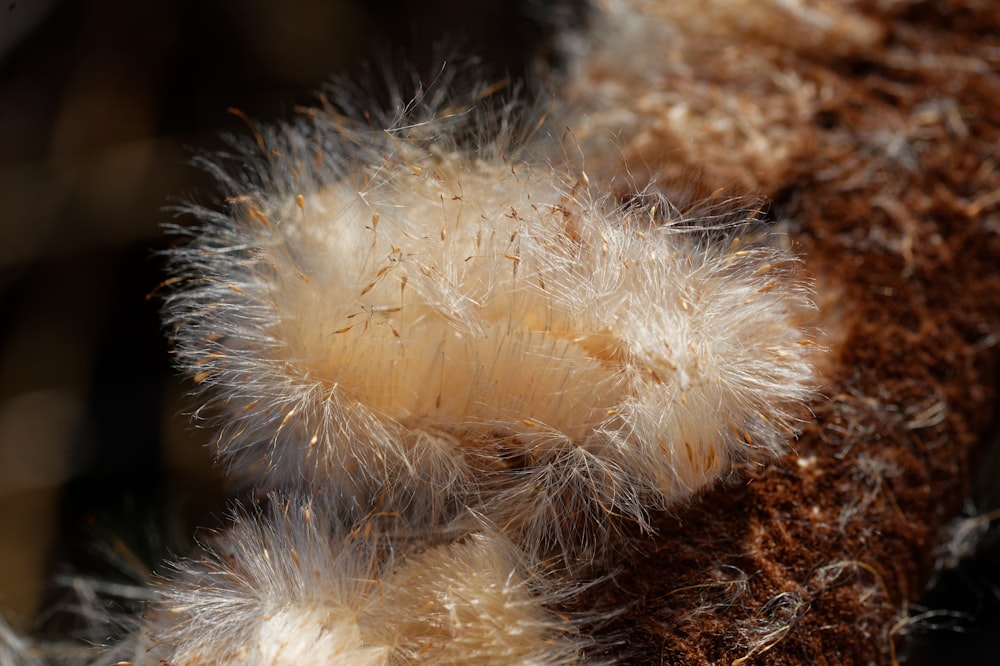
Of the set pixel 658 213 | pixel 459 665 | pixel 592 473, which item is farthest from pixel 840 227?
pixel 459 665

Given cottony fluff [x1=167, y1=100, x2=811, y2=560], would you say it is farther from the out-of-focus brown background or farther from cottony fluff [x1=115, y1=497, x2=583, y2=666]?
the out-of-focus brown background

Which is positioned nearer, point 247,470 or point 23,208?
point 247,470

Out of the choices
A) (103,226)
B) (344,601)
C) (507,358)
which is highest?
(103,226)

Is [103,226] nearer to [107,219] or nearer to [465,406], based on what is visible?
[107,219]

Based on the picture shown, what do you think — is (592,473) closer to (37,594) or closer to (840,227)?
(840,227)

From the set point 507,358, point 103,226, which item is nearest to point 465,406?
point 507,358

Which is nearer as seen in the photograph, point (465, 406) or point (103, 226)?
point (465, 406)

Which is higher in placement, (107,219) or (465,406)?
(107,219)
